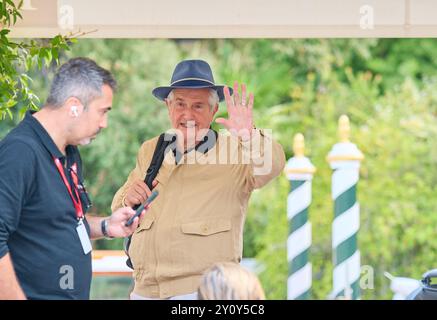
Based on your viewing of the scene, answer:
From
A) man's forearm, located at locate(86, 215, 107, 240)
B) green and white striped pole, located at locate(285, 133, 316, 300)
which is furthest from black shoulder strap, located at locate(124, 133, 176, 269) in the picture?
green and white striped pole, located at locate(285, 133, 316, 300)

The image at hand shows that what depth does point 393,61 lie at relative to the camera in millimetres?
14516

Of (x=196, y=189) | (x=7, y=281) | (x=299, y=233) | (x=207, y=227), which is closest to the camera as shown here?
(x=7, y=281)

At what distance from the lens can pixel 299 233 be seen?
25.3ft

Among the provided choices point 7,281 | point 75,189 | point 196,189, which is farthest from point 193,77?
point 7,281

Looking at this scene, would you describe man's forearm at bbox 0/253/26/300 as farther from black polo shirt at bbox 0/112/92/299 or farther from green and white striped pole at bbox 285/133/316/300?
green and white striped pole at bbox 285/133/316/300

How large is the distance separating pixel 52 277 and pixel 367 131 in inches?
287

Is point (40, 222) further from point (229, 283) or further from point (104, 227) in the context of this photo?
point (229, 283)

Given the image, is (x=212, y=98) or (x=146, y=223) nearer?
(x=146, y=223)

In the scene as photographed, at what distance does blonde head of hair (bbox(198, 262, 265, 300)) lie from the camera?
3410 mm

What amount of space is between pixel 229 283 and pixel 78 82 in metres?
1.03

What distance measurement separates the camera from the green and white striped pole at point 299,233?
7.60 m

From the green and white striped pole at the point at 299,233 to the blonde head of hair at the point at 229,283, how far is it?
4.11m
